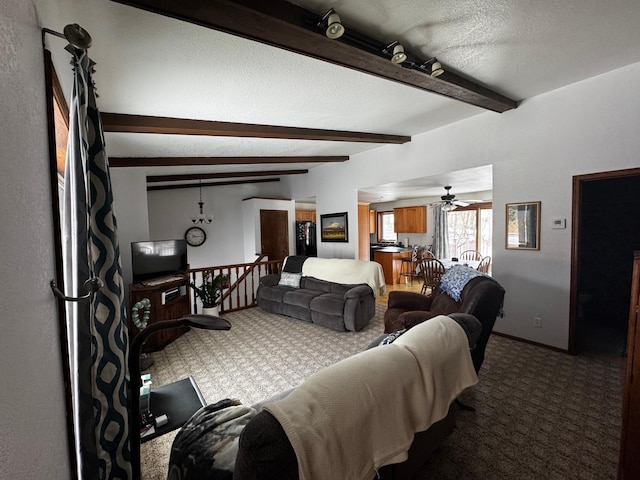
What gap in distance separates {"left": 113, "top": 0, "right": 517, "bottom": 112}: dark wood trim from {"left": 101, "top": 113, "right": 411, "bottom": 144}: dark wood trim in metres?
1.47

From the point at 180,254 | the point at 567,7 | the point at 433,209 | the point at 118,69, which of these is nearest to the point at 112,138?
the point at 118,69

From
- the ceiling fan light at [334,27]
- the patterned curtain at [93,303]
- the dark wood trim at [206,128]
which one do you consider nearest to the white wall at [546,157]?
the dark wood trim at [206,128]

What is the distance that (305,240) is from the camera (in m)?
7.50

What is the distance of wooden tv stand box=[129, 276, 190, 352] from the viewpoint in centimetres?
342

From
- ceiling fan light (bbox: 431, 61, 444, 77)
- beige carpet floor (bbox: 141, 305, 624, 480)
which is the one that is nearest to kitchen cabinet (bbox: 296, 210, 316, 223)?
beige carpet floor (bbox: 141, 305, 624, 480)

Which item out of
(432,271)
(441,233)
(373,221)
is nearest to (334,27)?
(432,271)

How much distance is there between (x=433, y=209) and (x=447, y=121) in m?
4.40

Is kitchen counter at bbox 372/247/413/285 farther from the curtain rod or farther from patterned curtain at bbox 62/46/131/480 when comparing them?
the curtain rod

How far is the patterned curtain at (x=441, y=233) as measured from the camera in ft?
25.0

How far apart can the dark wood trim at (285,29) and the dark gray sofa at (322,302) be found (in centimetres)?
268

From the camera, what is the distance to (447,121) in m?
3.83

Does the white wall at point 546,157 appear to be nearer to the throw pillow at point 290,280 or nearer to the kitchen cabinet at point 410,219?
the throw pillow at point 290,280

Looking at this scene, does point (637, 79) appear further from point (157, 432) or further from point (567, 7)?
point (157, 432)

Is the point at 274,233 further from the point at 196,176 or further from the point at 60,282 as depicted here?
the point at 60,282
